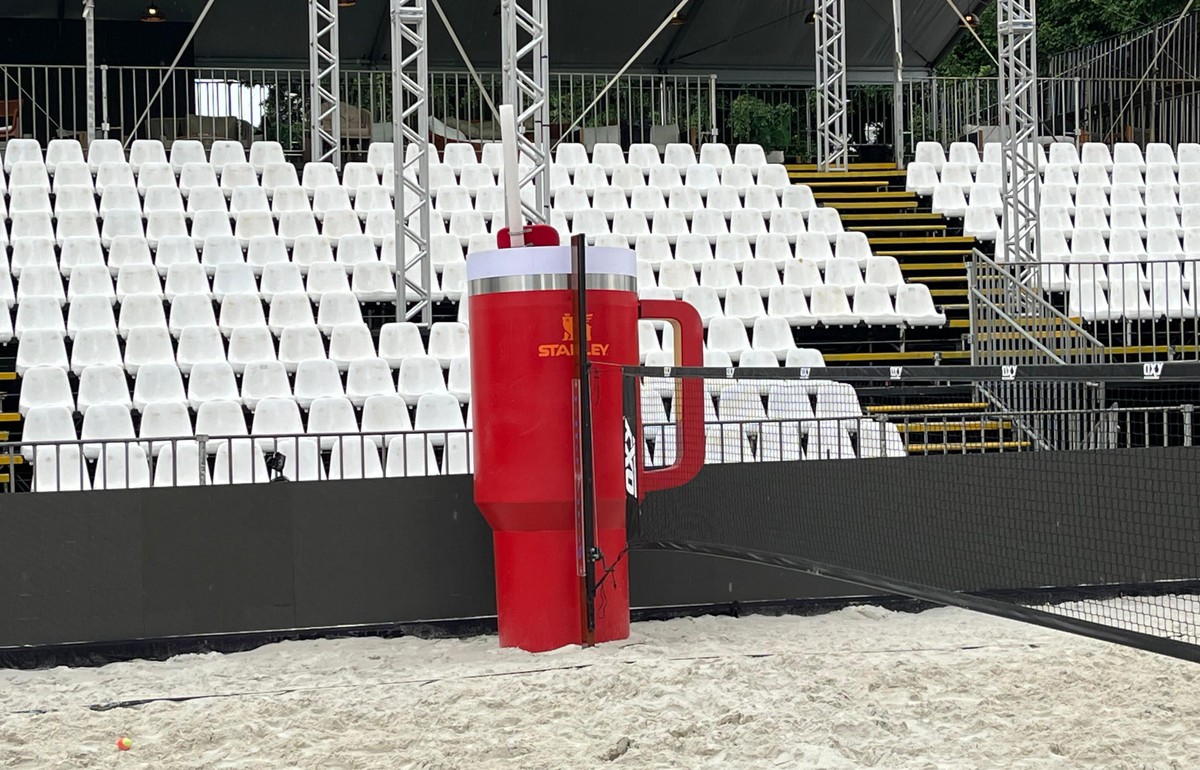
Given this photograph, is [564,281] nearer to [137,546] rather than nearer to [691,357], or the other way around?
[691,357]

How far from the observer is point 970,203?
1631 centimetres

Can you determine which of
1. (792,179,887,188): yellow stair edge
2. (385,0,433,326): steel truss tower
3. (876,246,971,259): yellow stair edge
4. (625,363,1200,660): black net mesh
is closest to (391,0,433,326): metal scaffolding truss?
(385,0,433,326): steel truss tower

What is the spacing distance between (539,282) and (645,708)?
2300 mm

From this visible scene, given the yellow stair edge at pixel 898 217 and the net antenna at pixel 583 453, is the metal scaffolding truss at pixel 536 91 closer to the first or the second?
the yellow stair edge at pixel 898 217

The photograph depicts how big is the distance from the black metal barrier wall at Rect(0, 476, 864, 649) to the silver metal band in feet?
4.17

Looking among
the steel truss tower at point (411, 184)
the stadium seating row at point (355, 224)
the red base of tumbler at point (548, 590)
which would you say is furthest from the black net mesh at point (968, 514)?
the stadium seating row at point (355, 224)

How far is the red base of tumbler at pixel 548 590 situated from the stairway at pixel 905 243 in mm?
6087

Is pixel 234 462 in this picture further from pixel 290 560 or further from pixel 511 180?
pixel 511 180

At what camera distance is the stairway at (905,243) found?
514 inches

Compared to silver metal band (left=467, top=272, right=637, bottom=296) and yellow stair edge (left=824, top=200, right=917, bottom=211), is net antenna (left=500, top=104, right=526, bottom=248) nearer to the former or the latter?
silver metal band (left=467, top=272, right=637, bottom=296)

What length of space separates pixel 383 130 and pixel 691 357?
12.2 m

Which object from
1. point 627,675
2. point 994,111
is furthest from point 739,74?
point 627,675

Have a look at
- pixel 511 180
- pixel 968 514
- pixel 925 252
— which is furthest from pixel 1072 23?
pixel 511 180

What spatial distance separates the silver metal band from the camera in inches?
272
